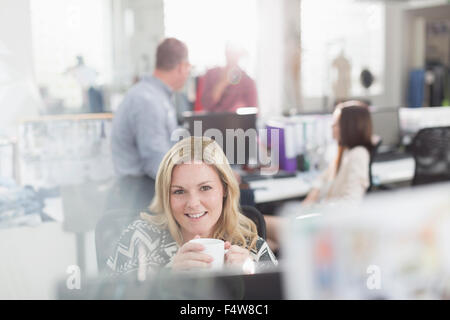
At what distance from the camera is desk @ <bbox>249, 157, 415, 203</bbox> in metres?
2.03

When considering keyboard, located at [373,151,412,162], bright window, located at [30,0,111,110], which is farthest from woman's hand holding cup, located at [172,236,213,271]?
keyboard, located at [373,151,412,162]

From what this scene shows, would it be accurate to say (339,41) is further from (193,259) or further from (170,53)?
(193,259)

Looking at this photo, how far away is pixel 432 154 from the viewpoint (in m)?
2.33

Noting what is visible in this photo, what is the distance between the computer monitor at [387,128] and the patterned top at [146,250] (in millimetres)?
2171

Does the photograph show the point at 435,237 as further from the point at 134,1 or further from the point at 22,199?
the point at 134,1

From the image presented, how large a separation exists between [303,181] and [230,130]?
0.82 m

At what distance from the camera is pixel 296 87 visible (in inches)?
181

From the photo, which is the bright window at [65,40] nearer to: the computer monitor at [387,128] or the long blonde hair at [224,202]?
the long blonde hair at [224,202]

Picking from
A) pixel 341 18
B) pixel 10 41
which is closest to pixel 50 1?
pixel 10 41

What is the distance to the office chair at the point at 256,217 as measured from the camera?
103cm

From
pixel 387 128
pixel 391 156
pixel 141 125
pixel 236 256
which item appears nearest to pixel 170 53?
pixel 141 125

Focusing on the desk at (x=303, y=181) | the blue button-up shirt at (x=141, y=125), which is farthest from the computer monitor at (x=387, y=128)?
the blue button-up shirt at (x=141, y=125)

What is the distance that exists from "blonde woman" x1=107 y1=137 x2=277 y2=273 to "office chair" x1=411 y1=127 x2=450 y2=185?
4.98ft

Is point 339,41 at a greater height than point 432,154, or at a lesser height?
greater
